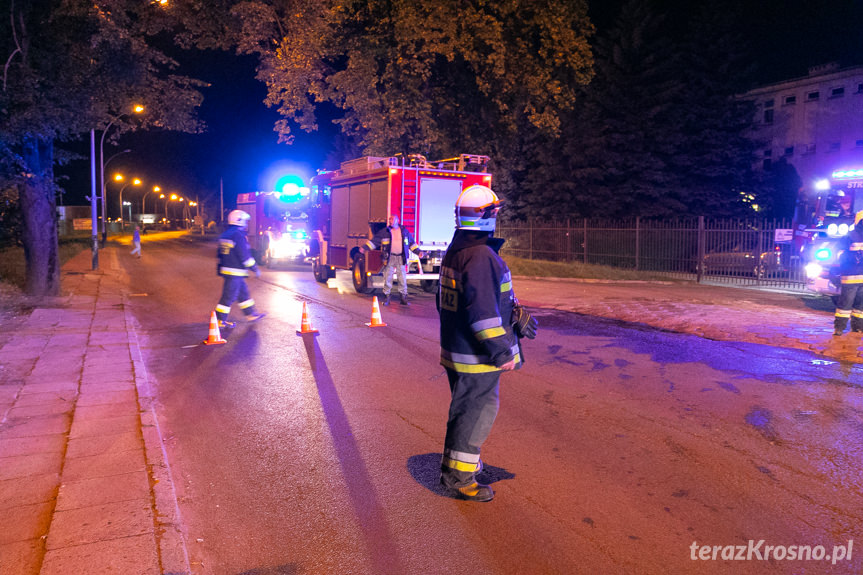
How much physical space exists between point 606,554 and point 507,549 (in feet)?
1.79

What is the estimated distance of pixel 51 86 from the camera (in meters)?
Answer: 12.5

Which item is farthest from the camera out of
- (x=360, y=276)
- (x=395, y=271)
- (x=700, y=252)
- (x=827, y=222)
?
(x=700, y=252)

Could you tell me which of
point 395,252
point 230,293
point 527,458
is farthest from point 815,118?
point 527,458

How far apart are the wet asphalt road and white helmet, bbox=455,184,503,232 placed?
1835 mm

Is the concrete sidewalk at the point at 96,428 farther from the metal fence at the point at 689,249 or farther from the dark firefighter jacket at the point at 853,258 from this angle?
the metal fence at the point at 689,249

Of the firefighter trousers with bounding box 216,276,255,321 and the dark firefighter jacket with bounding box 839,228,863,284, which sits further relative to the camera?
the firefighter trousers with bounding box 216,276,255,321

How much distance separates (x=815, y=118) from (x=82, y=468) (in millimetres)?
51907

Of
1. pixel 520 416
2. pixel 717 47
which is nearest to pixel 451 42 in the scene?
pixel 520 416

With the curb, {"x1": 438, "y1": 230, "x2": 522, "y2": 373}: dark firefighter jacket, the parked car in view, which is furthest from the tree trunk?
the parked car

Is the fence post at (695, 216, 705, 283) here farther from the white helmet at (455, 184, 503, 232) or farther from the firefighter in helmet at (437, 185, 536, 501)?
the white helmet at (455, 184, 503, 232)

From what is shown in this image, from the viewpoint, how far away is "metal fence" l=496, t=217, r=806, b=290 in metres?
19.3

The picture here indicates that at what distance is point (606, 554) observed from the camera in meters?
3.56

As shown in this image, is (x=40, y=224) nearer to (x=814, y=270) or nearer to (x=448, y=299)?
(x=448, y=299)

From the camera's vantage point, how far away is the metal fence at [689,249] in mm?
19328
